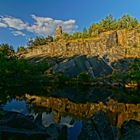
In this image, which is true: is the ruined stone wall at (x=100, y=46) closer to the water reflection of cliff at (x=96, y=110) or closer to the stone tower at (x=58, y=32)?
the stone tower at (x=58, y=32)

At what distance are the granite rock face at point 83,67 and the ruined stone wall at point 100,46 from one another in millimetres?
12950

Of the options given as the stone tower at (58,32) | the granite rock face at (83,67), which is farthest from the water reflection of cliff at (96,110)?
the stone tower at (58,32)

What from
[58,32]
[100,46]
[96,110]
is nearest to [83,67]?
[100,46]

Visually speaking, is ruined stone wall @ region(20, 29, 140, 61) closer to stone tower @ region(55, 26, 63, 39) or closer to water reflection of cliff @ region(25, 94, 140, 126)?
stone tower @ region(55, 26, 63, 39)

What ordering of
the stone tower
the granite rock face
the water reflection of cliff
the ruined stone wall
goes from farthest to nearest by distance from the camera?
the stone tower, the ruined stone wall, the granite rock face, the water reflection of cliff

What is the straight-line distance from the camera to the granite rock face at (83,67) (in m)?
115

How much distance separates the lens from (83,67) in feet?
391

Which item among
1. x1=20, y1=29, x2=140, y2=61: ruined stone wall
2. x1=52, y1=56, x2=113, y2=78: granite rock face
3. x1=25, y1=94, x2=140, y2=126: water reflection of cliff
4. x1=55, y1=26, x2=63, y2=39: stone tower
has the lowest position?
x1=25, y1=94, x2=140, y2=126: water reflection of cliff

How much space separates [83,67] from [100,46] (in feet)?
104

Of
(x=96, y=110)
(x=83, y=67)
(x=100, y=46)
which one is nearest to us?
(x=96, y=110)

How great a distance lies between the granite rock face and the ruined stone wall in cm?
1295

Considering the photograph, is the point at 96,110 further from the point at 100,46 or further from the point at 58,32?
the point at 58,32

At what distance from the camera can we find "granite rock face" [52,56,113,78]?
11462cm

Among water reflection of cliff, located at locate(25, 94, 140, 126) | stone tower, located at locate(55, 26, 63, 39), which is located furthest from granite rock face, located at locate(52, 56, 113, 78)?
stone tower, located at locate(55, 26, 63, 39)
